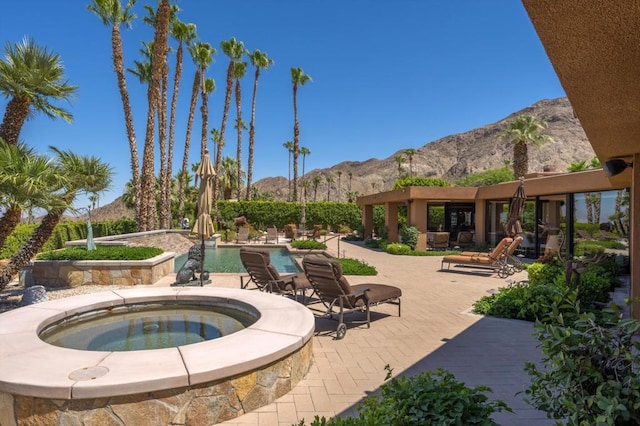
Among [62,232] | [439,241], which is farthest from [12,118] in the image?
[439,241]

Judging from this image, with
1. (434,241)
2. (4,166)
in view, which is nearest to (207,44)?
(434,241)

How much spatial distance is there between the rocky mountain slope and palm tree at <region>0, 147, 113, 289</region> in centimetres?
7971

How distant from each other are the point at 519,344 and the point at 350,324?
251cm

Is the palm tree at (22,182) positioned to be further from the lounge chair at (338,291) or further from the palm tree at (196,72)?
the palm tree at (196,72)

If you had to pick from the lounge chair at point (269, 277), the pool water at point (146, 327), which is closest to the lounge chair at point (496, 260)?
the lounge chair at point (269, 277)

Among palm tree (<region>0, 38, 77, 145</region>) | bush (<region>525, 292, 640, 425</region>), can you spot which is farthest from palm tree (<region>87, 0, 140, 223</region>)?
bush (<region>525, 292, 640, 425</region>)

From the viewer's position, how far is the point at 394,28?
2672 cm

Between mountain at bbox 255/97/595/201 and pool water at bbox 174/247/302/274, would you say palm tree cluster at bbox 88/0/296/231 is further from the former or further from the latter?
mountain at bbox 255/97/595/201

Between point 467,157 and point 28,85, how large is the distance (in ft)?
393

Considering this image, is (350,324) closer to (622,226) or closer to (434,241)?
(622,226)

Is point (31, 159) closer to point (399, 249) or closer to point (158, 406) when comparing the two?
point (158, 406)

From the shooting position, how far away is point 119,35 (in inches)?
733

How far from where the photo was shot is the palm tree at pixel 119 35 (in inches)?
725

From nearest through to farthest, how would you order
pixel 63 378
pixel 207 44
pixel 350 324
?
pixel 63 378 → pixel 350 324 → pixel 207 44
